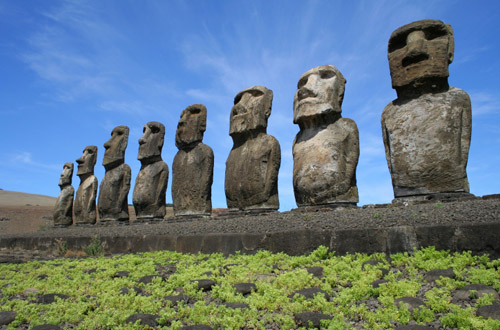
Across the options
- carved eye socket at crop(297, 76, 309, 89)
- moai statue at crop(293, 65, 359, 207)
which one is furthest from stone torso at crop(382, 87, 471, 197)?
carved eye socket at crop(297, 76, 309, 89)

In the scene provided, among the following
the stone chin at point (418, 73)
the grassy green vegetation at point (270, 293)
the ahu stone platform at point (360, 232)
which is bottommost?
the grassy green vegetation at point (270, 293)

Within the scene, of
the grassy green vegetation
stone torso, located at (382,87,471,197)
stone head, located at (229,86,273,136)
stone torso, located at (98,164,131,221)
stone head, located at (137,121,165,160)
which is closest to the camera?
the grassy green vegetation

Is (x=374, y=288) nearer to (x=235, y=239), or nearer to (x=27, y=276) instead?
(x=235, y=239)

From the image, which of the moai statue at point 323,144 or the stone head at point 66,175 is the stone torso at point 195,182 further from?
the stone head at point 66,175

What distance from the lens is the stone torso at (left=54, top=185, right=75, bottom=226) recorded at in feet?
52.1

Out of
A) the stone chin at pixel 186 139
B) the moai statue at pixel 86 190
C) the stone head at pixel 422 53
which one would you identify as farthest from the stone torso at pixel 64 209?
the stone head at pixel 422 53

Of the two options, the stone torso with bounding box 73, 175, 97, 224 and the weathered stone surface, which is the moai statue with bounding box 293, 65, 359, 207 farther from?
the stone torso with bounding box 73, 175, 97, 224

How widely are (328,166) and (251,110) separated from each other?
2.56m

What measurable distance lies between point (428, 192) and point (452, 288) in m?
3.94

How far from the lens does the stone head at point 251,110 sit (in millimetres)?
9329

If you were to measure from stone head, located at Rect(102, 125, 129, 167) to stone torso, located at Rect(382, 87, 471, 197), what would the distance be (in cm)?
946

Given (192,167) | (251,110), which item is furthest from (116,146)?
(251,110)

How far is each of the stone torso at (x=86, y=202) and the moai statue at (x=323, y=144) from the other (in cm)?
912

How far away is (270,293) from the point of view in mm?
3461
